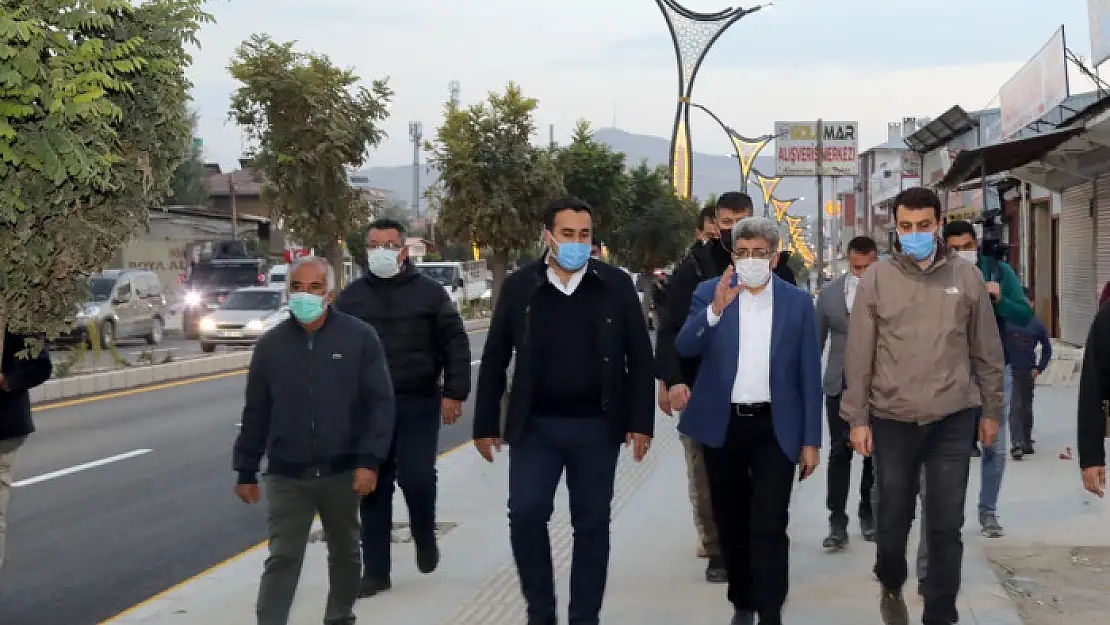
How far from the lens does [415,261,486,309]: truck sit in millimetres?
46022

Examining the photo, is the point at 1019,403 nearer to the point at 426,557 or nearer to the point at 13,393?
the point at 426,557

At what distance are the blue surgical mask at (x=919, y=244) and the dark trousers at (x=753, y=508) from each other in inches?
35.4

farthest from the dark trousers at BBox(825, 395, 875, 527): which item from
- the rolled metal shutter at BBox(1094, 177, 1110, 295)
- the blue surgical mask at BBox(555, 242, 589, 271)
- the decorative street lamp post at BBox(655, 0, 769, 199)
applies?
the decorative street lamp post at BBox(655, 0, 769, 199)

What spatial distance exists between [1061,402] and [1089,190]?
10.5 meters

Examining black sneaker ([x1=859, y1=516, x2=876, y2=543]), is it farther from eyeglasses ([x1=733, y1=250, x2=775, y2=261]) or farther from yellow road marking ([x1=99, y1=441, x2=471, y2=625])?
yellow road marking ([x1=99, y1=441, x2=471, y2=625])

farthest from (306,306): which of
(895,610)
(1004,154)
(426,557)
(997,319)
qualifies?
(1004,154)

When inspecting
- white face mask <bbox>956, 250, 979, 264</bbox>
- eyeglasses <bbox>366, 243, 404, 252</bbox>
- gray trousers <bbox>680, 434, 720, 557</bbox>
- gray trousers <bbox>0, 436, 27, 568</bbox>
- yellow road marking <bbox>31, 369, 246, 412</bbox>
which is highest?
eyeglasses <bbox>366, 243, 404, 252</bbox>

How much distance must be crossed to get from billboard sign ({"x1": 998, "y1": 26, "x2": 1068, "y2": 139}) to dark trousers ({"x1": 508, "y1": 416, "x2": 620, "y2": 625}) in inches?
847

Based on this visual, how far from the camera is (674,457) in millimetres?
12219

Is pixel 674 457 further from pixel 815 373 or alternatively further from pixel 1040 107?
pixel 1040 107

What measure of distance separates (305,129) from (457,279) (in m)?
11.3

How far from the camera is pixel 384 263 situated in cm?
730

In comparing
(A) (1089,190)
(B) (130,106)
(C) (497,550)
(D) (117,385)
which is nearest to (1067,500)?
(C) (497,550)

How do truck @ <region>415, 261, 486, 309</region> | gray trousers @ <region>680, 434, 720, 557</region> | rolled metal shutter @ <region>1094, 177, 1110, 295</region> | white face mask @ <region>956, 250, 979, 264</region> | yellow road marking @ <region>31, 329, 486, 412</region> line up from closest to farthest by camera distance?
gray trousers @ <region>680, 434, 720, 557</region> → white face mask @ <region>956, 250, 979, 264</region> → yellow road marking @ <region>31, 329, 486, 412</region> → rolled metal shutter @ <region>1094, 177, 1110, 295</region> → truck @ <region>415, 261, 486, 309</region>
